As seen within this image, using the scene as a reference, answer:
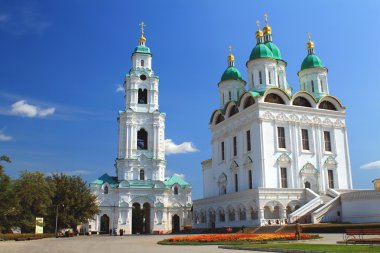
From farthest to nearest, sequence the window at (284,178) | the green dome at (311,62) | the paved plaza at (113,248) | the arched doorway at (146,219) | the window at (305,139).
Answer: the arched doorway at (146,219)
the green dome at (311,62)
the window at (305,139)
the window at (284,178)
the paved plaza at (113,248)

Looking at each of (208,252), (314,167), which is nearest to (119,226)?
(314,167)

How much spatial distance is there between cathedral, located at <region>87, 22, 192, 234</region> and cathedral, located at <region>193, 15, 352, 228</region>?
784 centimetres

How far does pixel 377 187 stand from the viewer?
46.6 metres

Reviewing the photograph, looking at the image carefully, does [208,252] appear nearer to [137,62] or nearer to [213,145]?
[213,145]

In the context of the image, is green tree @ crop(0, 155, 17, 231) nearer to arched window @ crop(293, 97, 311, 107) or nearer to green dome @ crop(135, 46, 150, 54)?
arched window @ crop(293, 97, 311, 107)

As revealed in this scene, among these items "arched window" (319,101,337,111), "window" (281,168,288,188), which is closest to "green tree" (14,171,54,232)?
"window" (281,168,288,188)

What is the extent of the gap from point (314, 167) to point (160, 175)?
24257 mm

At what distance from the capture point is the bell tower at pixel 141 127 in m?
59.5

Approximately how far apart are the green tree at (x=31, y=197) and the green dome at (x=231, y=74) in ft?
87.4

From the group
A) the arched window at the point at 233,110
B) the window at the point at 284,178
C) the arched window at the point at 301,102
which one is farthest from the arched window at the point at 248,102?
the window at the point at 284,178

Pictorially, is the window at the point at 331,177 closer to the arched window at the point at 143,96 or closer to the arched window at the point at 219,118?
the arched window at the point at 219,118

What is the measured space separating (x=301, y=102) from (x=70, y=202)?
27.8m

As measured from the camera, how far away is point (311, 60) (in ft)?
168

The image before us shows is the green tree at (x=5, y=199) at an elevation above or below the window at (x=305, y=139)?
below
